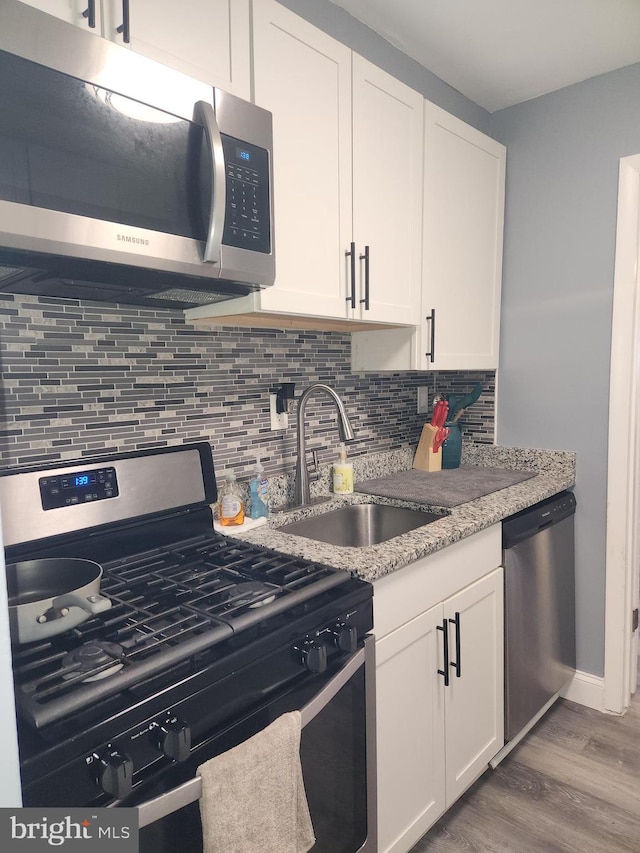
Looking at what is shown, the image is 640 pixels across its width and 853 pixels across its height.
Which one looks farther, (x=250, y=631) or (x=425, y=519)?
(x=425, y=519)

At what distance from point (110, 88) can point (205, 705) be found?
106 centimetres

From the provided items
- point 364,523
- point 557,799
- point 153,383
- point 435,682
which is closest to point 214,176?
point 153,383

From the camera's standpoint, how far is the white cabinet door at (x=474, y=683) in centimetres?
161

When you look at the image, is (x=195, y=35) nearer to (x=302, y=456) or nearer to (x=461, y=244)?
(x=302, y=456)

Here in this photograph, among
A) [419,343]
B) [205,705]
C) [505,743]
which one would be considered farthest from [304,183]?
[505,743]

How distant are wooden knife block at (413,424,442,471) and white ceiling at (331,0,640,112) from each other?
1365mm

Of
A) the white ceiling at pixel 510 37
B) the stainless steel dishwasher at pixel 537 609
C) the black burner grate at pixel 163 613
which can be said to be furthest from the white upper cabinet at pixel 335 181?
the stainless steel dishwasher at pixel 537 609

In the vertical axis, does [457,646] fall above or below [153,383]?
below

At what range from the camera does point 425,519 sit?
183 cm

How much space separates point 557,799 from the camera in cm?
177

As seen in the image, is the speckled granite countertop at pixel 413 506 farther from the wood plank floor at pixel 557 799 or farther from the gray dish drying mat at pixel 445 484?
the wood plank floor at pixel 557 799

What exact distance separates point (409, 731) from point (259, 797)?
63 cm

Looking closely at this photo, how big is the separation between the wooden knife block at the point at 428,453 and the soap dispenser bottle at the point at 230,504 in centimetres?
98

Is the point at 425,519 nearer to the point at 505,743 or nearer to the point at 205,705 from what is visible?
the point at 505,743
